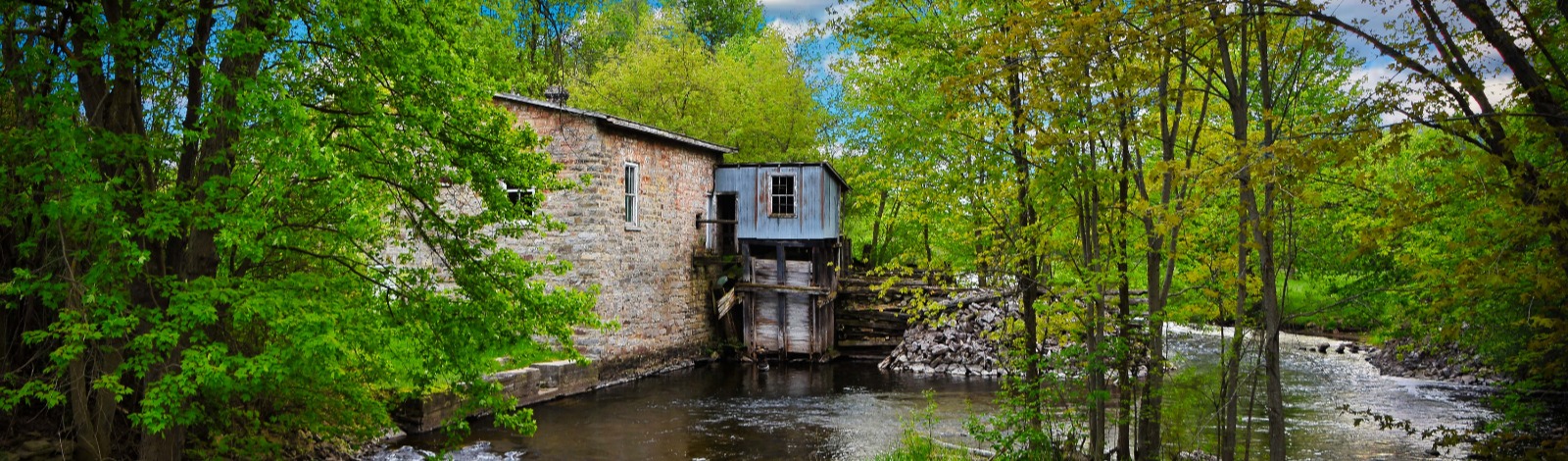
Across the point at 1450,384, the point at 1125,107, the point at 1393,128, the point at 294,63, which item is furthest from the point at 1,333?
the point at 1450,384

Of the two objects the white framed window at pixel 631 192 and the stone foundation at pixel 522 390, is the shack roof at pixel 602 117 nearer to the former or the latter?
the white framed window at pixel 631 192

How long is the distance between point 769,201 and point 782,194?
352mm

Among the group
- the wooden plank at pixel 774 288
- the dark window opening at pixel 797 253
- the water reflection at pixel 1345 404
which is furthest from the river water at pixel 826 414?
the dark window opening at pixel 797 253

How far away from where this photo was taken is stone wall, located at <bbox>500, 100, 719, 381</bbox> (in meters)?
18.6

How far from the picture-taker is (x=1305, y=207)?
892 centimetres

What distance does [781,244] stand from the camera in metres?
22.9

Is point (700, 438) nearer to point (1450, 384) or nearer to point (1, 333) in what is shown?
point (1, 333)

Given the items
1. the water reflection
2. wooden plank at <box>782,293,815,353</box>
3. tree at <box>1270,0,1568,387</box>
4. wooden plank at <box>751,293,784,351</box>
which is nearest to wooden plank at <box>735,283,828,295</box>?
wooden plank at <box>751,293,784,351</box>

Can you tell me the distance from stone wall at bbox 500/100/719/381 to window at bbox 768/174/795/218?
5.35ft

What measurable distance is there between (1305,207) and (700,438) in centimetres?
896

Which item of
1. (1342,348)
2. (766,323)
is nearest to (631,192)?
(766,323)

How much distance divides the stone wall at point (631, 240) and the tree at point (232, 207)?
332 inches

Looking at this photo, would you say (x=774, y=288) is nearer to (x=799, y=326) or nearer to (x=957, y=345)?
(x=799, y=326)

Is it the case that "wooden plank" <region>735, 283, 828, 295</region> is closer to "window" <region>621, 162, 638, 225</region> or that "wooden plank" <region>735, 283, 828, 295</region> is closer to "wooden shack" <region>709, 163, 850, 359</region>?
"wooden shack" <region>709, 163, 850, 359</region>
